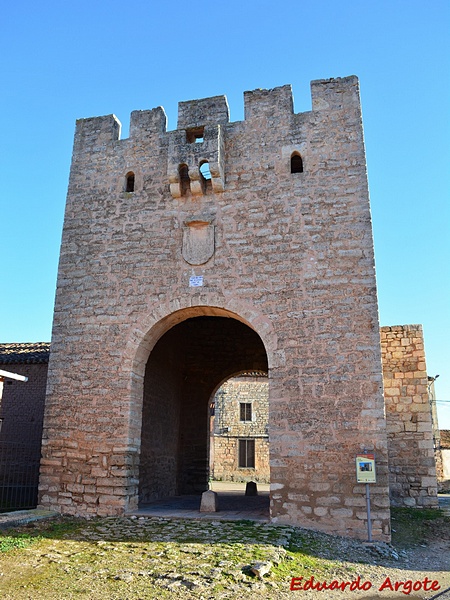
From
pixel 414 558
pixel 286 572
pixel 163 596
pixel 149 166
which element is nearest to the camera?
pixel 163 596

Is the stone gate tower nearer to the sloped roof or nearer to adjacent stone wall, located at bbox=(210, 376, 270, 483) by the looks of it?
the sloped roof

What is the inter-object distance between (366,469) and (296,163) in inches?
188

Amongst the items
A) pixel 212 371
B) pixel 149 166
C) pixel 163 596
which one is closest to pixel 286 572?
pixel 163 596

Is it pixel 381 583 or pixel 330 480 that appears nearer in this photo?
pixel 381 583

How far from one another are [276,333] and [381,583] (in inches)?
137

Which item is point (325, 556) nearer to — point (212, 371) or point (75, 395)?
point (75, 395)

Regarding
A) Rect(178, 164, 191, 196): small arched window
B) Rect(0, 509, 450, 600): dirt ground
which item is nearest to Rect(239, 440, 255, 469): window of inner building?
Rect(0, 509, 450, 600): dirt ground

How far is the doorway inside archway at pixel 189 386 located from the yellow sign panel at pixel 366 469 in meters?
4.77

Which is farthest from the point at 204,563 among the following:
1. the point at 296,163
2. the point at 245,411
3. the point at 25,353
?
the point at 245,411

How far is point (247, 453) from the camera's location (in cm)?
2355

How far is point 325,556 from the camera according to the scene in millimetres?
5680

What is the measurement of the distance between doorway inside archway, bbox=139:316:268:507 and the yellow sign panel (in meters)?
4.77

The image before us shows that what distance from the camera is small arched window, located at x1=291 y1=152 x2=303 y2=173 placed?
835cm

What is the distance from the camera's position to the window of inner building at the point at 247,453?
23391 millimetres
